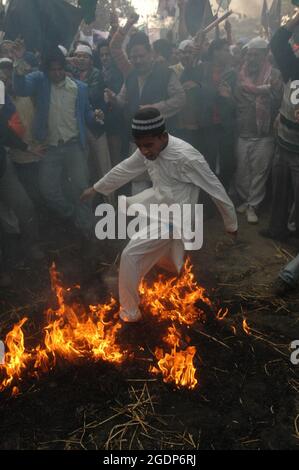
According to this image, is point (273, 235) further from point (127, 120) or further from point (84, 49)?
point (84, 49)

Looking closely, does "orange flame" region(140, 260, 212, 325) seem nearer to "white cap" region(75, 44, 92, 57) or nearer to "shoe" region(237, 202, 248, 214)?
"shoe" region(237, 202, 248, 214)

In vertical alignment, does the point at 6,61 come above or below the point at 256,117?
above

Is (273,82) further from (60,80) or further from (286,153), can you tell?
(60,80)

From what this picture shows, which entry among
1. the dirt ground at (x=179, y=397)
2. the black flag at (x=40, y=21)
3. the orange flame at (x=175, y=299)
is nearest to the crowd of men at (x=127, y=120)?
the black flag at (x=40, y=21)

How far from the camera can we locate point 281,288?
522 centimetres

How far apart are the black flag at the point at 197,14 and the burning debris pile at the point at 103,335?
21.3ft

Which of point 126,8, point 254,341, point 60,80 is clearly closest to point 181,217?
point 254,341

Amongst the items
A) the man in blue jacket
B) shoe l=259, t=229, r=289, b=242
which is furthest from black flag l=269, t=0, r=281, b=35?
the man in blue jacket

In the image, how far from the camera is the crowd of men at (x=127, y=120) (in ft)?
19.3

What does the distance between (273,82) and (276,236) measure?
2.37 metres

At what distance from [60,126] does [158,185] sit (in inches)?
83.2

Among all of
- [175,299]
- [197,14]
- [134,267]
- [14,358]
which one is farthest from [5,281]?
[197,14]

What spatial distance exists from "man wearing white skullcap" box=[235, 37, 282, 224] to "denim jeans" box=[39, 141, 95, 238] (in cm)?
272

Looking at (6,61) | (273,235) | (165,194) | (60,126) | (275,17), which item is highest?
(275,17)
